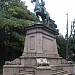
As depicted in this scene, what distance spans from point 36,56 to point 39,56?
0.19 m

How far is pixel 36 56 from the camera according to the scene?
14.0m

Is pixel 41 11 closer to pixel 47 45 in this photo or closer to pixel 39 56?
pixel 47 45

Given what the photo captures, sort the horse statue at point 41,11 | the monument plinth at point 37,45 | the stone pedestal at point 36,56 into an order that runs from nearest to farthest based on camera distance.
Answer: the stone pedestal at point 36,56 < the monument plinth at point 37,45 < the horse statue at point 41,11

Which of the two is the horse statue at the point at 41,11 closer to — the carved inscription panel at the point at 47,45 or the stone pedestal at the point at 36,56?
the stone pedestal at the point at 36,56

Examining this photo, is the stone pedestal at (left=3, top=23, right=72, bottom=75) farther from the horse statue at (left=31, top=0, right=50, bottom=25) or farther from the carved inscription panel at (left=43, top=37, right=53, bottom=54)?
the horse statue at (left=31, top=0, right=50, bottom=25)

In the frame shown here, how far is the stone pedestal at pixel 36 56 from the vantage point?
44.5 ft

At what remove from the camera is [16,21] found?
23266mm

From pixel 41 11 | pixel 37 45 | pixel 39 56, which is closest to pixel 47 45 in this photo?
pixel 37 45

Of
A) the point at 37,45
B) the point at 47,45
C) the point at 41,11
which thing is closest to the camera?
the point at 37,45

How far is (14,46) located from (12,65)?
9814mm

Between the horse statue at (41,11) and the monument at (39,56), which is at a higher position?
the horse statue at (41,11)

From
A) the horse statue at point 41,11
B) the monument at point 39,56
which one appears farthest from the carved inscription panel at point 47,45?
the horse statue at point 41,11

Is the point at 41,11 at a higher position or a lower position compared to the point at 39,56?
higher

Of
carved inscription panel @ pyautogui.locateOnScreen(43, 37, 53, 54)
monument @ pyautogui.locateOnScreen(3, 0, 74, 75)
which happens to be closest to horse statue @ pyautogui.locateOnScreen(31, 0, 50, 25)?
monument @ pyautogui.locateOnScreen(3, 0, 74, 75)
